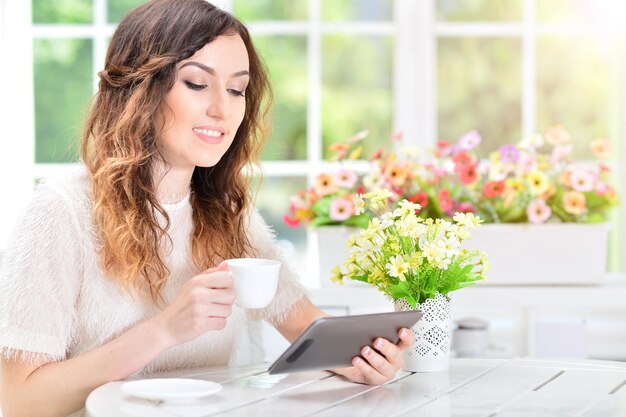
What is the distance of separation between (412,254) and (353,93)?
290cm

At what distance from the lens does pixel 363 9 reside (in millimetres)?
4188

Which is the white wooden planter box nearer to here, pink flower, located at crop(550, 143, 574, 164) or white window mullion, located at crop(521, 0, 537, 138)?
pink flower, located at crop(550, 143, 574, 164)

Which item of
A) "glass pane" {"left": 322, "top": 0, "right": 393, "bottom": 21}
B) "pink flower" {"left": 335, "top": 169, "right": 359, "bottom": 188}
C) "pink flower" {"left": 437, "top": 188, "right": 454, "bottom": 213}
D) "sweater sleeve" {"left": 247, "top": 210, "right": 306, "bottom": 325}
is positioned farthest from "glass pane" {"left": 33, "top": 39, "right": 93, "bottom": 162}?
"sweater sleeve" {"left": 247, "top": 210, "right": 306, "bottom": 325}

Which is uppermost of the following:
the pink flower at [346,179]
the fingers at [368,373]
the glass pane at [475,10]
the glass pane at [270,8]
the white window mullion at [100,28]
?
the glass pane at [270,8]

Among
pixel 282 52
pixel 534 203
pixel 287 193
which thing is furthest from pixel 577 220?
pixel 287 193

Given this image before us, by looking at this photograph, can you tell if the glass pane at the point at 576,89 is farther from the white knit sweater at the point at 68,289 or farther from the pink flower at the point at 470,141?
the white knit sweater at the point at 68,289

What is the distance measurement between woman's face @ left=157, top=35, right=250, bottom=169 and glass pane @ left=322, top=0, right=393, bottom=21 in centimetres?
228

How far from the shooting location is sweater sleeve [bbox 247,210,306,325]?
214 cm

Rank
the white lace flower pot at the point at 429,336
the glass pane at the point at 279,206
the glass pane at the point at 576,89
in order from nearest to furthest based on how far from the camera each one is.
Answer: the white lace flower pot at the point at 429,336
the glass pane at the point at 576,89
the glass pane at the point at 279,206

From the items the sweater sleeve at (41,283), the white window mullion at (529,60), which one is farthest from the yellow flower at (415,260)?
the white window mullion at (529,60)

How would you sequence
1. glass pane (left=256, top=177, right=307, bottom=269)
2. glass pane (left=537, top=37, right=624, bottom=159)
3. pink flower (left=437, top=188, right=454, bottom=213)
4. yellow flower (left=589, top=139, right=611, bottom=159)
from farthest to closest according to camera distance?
glass pane (left=256, top=177, right=307, bottom=269) → glass pane (left=537, top=37, right=624, bottom=159) → yellow flower (left=589, top=139, right=611, bottom=159) → pink flower (left=437, top=188, right=454, bottom=213)

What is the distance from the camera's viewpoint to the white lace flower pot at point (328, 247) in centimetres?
285

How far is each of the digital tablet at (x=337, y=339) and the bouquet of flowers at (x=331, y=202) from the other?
109 centimetres

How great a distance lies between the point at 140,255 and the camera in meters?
1.89
